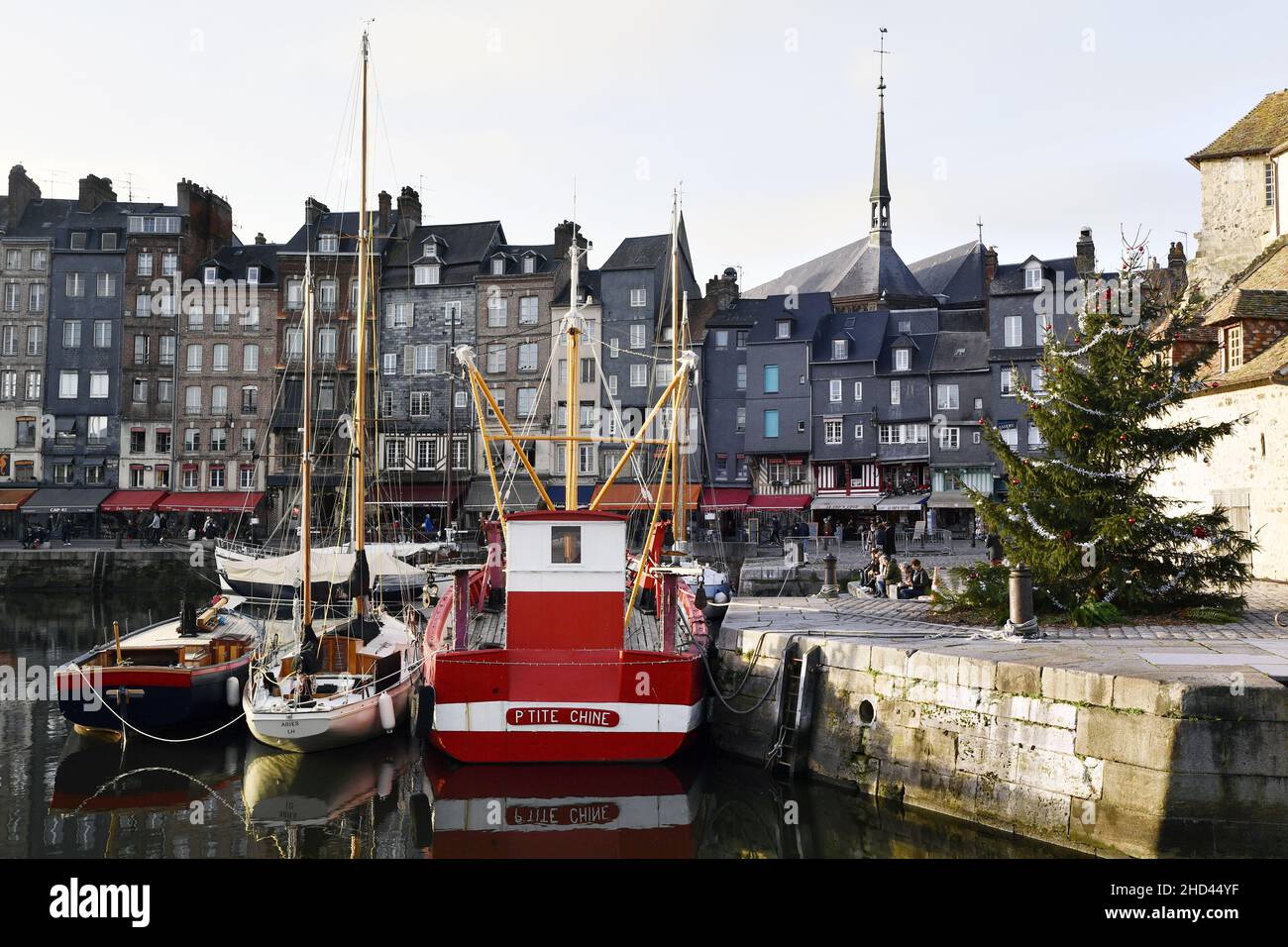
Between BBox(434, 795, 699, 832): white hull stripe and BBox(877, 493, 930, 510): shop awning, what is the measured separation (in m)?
33.7

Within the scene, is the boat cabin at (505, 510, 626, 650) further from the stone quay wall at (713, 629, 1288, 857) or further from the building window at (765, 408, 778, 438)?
the building window at (765, 408, 778, 438)

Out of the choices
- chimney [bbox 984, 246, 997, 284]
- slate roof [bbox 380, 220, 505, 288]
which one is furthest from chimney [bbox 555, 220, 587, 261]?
chimney [bbox 984, 246, 997, 284]

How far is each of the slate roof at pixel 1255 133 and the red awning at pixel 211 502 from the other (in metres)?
43.7

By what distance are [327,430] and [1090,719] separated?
47.0m

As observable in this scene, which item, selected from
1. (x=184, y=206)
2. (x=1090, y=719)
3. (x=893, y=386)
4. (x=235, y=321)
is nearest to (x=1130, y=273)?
(x=1090, y=719)

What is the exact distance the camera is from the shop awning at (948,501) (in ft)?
149

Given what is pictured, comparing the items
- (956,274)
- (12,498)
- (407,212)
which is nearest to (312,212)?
(407,212)

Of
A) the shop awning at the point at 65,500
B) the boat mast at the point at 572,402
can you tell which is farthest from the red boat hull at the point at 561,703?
the shop awning at the point at 65,500

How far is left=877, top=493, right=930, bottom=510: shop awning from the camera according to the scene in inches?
1806

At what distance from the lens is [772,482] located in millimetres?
50750

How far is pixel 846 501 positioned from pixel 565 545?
112ft

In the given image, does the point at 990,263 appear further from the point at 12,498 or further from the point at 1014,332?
the point at 12,498

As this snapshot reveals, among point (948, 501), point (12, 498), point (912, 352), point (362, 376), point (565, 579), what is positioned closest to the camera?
point (565, 579)

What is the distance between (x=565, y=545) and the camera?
15648 millimetres
